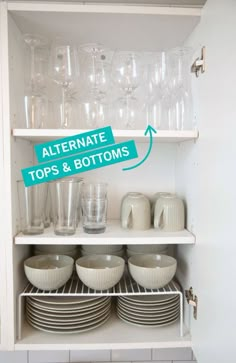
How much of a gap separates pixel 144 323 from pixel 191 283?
0.67 ft

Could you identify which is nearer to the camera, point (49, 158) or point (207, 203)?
point (207, 203)

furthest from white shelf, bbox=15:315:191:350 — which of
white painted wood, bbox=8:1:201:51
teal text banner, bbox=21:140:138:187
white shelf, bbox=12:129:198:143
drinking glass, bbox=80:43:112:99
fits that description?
white painted wood, bbox=8:1:201:51

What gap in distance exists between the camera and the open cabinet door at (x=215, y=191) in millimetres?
657

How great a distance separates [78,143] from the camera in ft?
3.00

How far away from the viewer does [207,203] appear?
820mm

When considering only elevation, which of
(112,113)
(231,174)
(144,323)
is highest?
(112,113)

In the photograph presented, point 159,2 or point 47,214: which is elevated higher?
point 159,2

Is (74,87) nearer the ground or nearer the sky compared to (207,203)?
nearer the sky

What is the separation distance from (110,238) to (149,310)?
29 centimetres

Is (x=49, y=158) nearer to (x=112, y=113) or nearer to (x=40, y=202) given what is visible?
(x=40, y=202)

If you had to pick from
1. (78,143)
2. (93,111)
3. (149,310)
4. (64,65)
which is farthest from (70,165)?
(149,310)

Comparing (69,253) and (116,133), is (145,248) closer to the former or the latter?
(69,253)

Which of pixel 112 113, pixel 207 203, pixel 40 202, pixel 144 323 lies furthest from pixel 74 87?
pixel 144 323

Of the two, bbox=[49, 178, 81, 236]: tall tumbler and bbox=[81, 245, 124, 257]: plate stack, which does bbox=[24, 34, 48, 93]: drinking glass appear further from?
bbox=[81, 245, 124, 257]: plate stack
